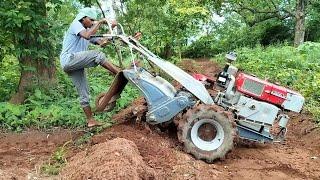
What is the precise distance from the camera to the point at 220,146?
6.65 metres

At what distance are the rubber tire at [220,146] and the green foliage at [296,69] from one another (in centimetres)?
279

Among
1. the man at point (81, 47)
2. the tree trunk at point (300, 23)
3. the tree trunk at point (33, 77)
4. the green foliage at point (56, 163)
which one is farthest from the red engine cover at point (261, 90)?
the tree trunk at point (300, 23)

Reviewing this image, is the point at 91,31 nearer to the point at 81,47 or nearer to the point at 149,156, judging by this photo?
the point at 81,47

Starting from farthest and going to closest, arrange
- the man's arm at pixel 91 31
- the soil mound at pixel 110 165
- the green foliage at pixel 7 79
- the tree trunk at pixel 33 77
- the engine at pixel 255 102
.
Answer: the green foliage at pixel 7 79 < the tree trunk at pixel 33 77 < the engine at pixel 255 102 < the man's arm at pixel 91 31 < the soil mound at pixel 110 165

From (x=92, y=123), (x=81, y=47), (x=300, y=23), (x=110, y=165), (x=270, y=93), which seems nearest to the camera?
(x=110, y=165)

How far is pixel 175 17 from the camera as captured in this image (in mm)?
16188

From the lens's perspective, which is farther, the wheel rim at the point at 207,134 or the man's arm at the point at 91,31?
the man's arm at the point at 91,31

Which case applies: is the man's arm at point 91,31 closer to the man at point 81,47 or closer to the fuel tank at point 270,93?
the man at point 81,47

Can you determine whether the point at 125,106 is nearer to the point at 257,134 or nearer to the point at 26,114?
the point at 26,114

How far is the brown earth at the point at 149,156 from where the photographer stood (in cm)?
520

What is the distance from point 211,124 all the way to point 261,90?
96 centimetres

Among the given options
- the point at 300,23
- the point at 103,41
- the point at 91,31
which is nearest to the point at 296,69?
the point at 103,41

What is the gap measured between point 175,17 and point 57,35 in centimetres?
749

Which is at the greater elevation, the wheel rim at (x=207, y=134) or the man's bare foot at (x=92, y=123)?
the wheel rim at (x=207, y=134)
